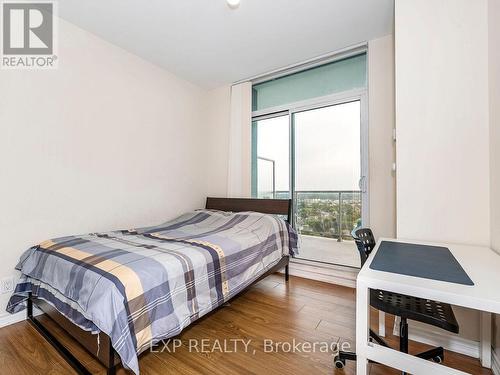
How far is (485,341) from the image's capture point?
1.40 m

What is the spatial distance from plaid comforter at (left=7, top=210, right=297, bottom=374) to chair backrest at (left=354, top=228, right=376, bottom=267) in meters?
0.94

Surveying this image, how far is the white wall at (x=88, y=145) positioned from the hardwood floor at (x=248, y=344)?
65cm

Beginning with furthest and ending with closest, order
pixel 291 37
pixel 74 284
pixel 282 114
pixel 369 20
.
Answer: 1. pixel 282 114
2. pixel 291 37
3. pixel 369 20
4. pixel 74 284

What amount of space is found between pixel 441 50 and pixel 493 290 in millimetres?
1624

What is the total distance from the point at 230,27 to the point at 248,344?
2.74 meters

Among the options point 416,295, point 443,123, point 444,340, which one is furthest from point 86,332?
point 443,123

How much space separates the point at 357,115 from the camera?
2.77 metres

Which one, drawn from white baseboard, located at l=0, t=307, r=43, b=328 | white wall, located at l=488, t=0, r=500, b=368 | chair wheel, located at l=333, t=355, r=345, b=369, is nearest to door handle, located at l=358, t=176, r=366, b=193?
white wall, located at l=488, t=0, r=500, b=368

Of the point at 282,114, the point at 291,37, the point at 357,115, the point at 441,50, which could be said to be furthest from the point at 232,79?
the point at 441,50

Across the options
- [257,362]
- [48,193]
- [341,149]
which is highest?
[341,149]

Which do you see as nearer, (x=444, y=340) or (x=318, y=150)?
(x=444, y=340)

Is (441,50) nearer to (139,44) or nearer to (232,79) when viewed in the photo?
(232,79)

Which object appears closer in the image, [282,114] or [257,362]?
[257,362]

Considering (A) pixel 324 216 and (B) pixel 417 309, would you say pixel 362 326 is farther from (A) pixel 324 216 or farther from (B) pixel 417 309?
(A) pixel 324 216
